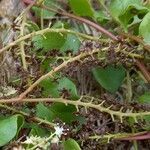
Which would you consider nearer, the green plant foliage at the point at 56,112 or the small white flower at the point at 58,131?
the small white flower at the point at 58,131

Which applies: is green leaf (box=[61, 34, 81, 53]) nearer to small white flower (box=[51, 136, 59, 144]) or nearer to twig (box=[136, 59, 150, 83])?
twig (box=[136, 59, 150, 83])

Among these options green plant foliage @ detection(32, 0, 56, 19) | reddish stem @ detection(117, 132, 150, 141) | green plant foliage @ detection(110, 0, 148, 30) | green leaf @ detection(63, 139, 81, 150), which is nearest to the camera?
green leaf @ detection(63, 139, 81, 150)

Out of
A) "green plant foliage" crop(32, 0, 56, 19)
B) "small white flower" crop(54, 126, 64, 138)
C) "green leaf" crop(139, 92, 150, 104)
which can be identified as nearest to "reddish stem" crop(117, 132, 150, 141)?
"green leaf" crop(139, 92, 150, 104)

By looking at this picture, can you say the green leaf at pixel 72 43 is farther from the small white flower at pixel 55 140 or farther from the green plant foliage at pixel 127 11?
the small white flower at pixel 55 140

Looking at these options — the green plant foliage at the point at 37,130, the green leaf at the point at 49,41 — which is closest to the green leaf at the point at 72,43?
the green leaf at the point at 49,41

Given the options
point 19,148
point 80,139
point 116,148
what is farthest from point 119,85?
point 19,148

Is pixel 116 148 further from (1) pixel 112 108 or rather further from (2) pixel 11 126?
(2) pixel 11 126
